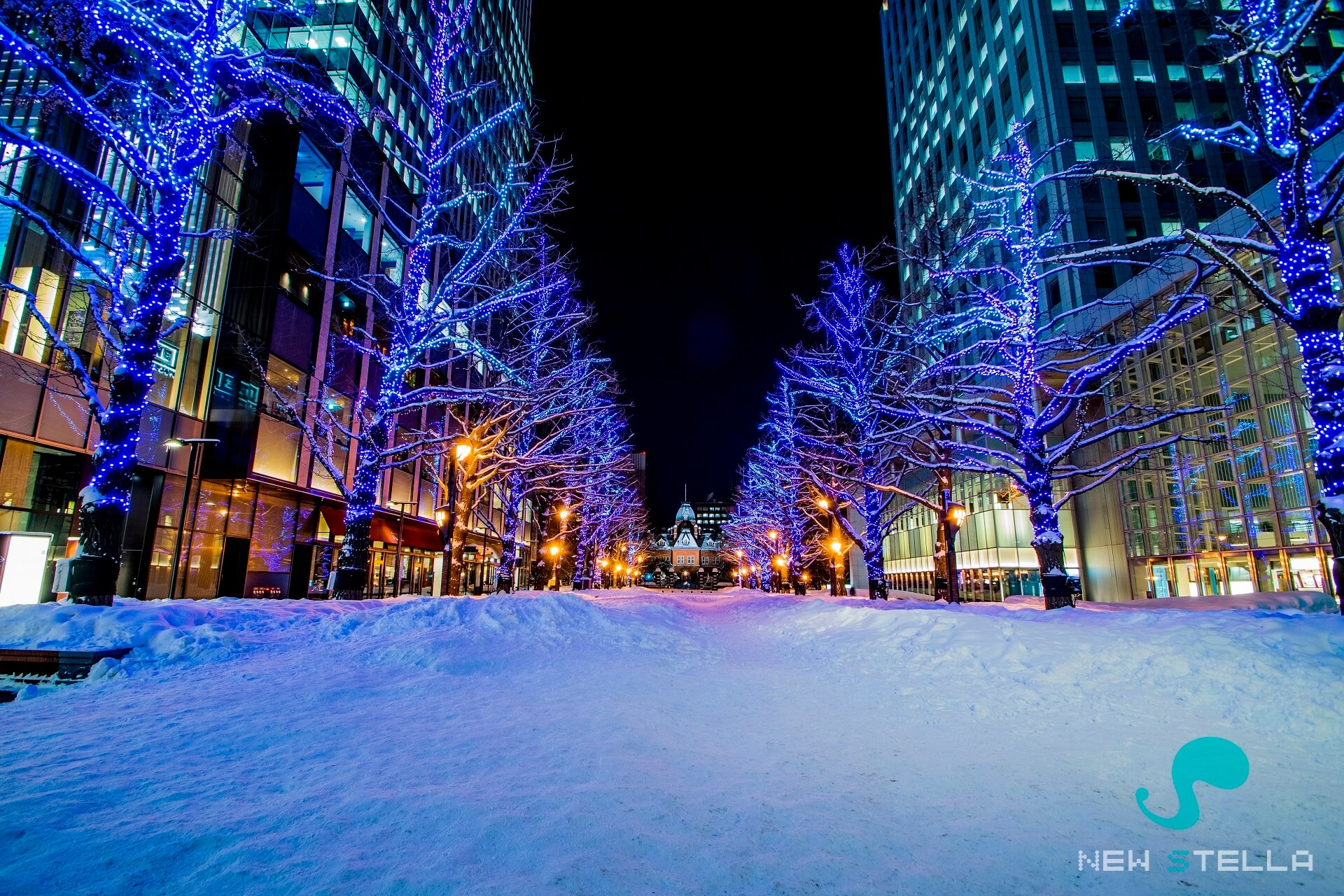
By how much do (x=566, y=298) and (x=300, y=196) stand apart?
12921mm

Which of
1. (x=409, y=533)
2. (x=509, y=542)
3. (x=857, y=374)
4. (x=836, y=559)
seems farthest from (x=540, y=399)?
(x=836, y=559)

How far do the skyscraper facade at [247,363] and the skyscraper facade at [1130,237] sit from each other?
2515 cm

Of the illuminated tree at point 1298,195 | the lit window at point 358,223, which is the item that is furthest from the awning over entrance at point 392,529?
the illuminated tree at point 1298,195

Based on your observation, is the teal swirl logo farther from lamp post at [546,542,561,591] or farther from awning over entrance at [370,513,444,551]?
lamp post at [546,542,561,591]

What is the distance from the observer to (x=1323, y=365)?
918 cm

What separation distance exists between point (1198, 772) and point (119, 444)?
1480 cm

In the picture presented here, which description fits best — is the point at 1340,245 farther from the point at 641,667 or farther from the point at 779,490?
the point at 641,667

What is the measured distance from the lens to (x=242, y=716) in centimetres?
527

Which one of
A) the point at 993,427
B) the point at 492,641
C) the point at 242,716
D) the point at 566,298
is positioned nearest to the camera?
the point at 242,716

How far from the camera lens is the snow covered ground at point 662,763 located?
110 inches

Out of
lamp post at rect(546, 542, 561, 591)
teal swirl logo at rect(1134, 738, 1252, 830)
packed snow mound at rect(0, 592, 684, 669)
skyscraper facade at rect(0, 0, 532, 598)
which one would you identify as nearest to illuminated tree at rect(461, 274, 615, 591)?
lamp post at rect(546, 542, 561, 591)

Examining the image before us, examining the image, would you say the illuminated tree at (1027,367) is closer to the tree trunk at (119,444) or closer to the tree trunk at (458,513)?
the tree trunk at (119,444)

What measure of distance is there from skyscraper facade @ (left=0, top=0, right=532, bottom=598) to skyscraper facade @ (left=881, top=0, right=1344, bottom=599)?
2515 centimetres

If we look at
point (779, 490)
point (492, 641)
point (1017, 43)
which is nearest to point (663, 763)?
point (492, 641)
